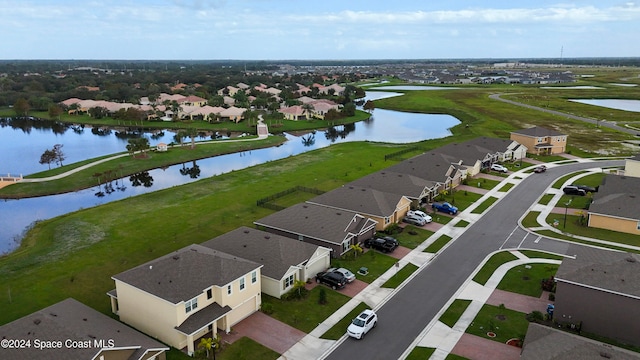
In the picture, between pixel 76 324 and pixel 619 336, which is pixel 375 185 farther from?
pixel 76 324

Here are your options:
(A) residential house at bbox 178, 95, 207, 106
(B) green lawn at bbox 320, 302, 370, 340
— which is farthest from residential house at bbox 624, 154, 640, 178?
(A) residential house at bbox 178, 95, 207, 106

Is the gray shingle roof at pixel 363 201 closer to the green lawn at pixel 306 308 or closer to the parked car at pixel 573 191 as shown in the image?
the green lawn at pixel 306 308

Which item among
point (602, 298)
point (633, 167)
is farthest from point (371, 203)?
point (633, 167)

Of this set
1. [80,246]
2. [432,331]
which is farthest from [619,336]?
[80,246]

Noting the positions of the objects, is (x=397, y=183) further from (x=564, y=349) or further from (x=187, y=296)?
(x=187, y=296)

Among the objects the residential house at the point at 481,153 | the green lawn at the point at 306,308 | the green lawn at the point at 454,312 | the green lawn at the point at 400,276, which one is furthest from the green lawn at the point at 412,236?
the residential house at the point at 481,153

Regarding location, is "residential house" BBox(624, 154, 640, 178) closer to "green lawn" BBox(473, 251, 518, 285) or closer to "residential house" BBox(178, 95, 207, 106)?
"green lawn" BBox(473, 251, 518, 285)

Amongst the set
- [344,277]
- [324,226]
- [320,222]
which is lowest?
[344,277]
